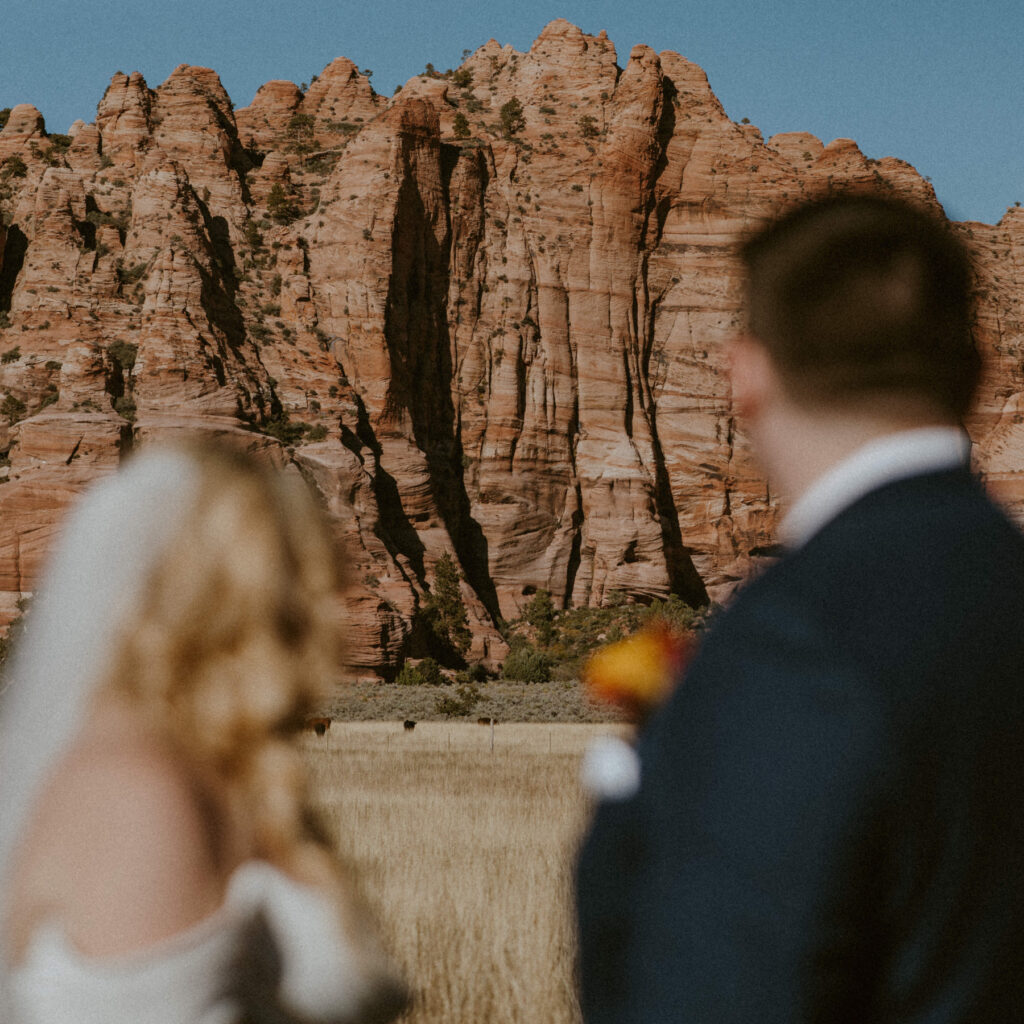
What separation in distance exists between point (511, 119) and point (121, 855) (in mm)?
89328

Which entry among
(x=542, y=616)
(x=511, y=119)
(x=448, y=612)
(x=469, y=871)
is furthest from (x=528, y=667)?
(x=469, y=871)

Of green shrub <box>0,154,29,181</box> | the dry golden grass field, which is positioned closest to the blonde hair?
the dry golden grass field

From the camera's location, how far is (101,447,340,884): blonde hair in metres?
2.17

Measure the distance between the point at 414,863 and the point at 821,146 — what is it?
3913 inches

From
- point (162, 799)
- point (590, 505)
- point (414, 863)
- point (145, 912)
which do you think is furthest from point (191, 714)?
point (590, 505)

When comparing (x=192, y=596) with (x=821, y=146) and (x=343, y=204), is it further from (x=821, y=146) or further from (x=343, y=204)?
(x=821, y=146)

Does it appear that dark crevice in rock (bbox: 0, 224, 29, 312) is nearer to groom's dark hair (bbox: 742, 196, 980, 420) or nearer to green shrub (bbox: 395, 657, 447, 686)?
green shrub (bbox: 395, 657, 447, 686)

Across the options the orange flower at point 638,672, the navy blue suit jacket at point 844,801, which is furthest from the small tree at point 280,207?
the navy blue suit jacket at point 844,801

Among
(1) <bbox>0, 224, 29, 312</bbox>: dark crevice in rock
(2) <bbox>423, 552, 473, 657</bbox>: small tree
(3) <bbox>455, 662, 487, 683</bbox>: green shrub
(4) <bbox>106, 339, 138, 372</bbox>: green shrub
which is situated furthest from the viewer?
(1) <bbox>0, 224, 29, 312</bbox>: dark crevice in rock

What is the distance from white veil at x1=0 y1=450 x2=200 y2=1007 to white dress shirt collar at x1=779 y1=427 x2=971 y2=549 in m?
1.14

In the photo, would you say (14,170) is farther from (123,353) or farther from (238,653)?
(238,653)

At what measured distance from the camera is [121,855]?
1916 millimetres

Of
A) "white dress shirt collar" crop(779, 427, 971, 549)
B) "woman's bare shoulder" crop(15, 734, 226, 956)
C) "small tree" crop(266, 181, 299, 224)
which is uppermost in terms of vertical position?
"small tree" crop(266, 181, 299, 224)

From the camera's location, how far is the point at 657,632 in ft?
12.9
